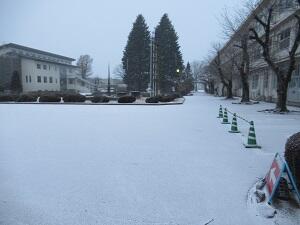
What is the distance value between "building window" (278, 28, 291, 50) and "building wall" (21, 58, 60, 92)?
42.6 metres

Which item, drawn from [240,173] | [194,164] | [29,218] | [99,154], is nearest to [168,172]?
[194,164]

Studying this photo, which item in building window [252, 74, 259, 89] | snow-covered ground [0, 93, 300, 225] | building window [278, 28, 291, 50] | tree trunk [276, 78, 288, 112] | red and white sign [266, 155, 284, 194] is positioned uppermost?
building window [278, 28, 291, 50]

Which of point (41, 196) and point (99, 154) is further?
point (99, 154)

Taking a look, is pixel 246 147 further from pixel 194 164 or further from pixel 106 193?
pixel 106 193

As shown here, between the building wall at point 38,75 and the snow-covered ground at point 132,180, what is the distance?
48.3 metres

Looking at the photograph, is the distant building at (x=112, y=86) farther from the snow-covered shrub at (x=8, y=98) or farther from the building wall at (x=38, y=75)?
the snow-covered shrub at (x=8, y=98)

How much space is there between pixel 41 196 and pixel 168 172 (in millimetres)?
2553

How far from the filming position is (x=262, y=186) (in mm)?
5270

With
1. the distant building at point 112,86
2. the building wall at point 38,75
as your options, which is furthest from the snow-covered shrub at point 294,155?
the distant building at point 112,86

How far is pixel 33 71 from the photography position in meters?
55.6

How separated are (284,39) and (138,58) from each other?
37.8 metres

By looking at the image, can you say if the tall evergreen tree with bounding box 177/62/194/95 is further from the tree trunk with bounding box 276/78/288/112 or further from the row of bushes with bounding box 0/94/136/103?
the tree trunk with bounding box 276/78/288/112

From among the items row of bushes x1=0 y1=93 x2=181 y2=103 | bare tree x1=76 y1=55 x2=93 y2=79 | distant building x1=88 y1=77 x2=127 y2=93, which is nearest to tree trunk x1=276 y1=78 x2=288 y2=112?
row of bushes x1=0 y1=93 x2=181 y2=103

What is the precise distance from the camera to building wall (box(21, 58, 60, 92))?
54.8 metres
